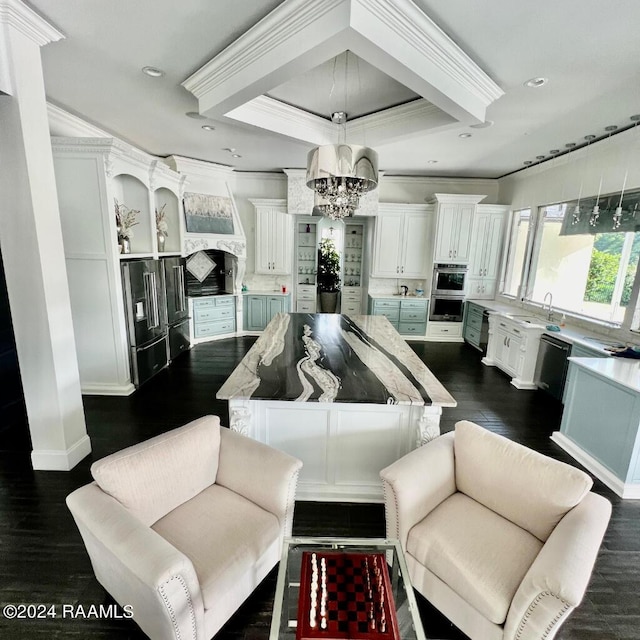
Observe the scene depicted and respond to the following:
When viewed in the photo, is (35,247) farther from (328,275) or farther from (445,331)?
(445,331)

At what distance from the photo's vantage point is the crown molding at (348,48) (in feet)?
6.18

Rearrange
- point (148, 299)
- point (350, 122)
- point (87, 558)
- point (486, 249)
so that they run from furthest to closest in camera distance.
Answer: point (486, 249)
point (148, 299)
point (350, 122)
point (87, 558)

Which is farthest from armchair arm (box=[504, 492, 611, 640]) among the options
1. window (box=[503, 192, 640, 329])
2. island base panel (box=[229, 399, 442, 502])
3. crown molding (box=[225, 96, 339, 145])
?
crown molding (box=[225, 96, 339, 145])

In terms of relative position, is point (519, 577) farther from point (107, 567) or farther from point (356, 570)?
point (107, 567)

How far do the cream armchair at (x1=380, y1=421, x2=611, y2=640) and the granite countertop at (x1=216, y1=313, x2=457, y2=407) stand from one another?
37 cm

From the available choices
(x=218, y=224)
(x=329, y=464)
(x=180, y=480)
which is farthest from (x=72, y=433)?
(x=218, y=224)

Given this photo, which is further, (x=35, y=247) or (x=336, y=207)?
(x=336, y=207)

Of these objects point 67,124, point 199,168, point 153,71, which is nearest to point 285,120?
point 153,71

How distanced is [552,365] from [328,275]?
4.40 m

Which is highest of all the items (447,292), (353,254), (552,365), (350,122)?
(350,122)

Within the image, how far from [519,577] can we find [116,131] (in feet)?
18.2

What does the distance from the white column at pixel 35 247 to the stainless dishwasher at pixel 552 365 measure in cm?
488

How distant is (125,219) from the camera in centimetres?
411

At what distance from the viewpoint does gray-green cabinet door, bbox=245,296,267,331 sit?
255 inches
